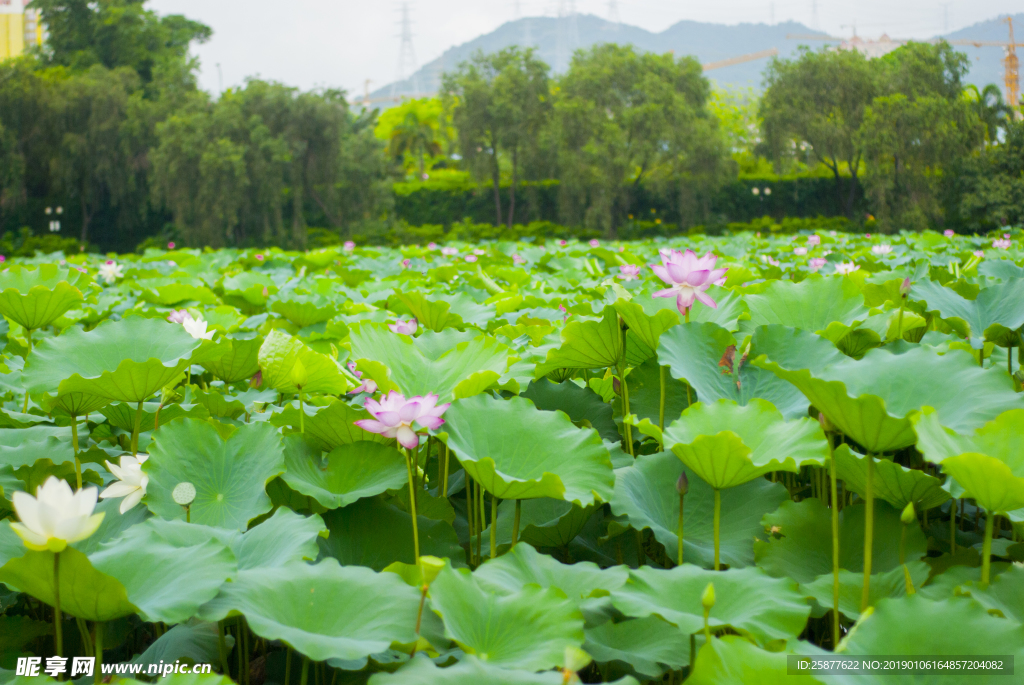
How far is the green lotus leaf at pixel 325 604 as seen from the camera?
0.69m

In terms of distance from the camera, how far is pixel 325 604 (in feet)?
2.40

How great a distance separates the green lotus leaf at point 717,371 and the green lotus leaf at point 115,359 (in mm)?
784

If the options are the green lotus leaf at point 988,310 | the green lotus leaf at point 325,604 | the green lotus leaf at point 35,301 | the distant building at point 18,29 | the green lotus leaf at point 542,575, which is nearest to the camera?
→ the green lotus leaf at point 325,604

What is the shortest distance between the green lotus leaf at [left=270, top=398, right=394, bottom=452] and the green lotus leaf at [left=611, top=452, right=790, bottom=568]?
0.36 metres

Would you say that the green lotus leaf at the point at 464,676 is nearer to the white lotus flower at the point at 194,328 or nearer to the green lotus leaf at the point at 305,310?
the white lotus flower at the point at 194,328

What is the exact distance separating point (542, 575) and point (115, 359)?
98cm

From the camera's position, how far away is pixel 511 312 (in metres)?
2.40

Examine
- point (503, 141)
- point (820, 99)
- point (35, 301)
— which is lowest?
point (35, 301)

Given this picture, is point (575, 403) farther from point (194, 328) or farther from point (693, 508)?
point (194, 328)

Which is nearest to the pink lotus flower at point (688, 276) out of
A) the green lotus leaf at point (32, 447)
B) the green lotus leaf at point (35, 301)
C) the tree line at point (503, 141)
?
the green lotus leaf at point (32, 447)

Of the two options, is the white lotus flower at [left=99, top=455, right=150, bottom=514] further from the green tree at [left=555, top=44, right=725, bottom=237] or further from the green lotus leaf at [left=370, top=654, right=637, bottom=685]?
the green tree at [left=555, top=44, right=725, bottom=237]

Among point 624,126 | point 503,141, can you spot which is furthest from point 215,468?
point 503,141

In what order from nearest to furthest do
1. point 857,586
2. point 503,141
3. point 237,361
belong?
point 857,586 < point 237,361 < point 503,141

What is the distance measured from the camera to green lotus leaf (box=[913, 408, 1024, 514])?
70 cm
